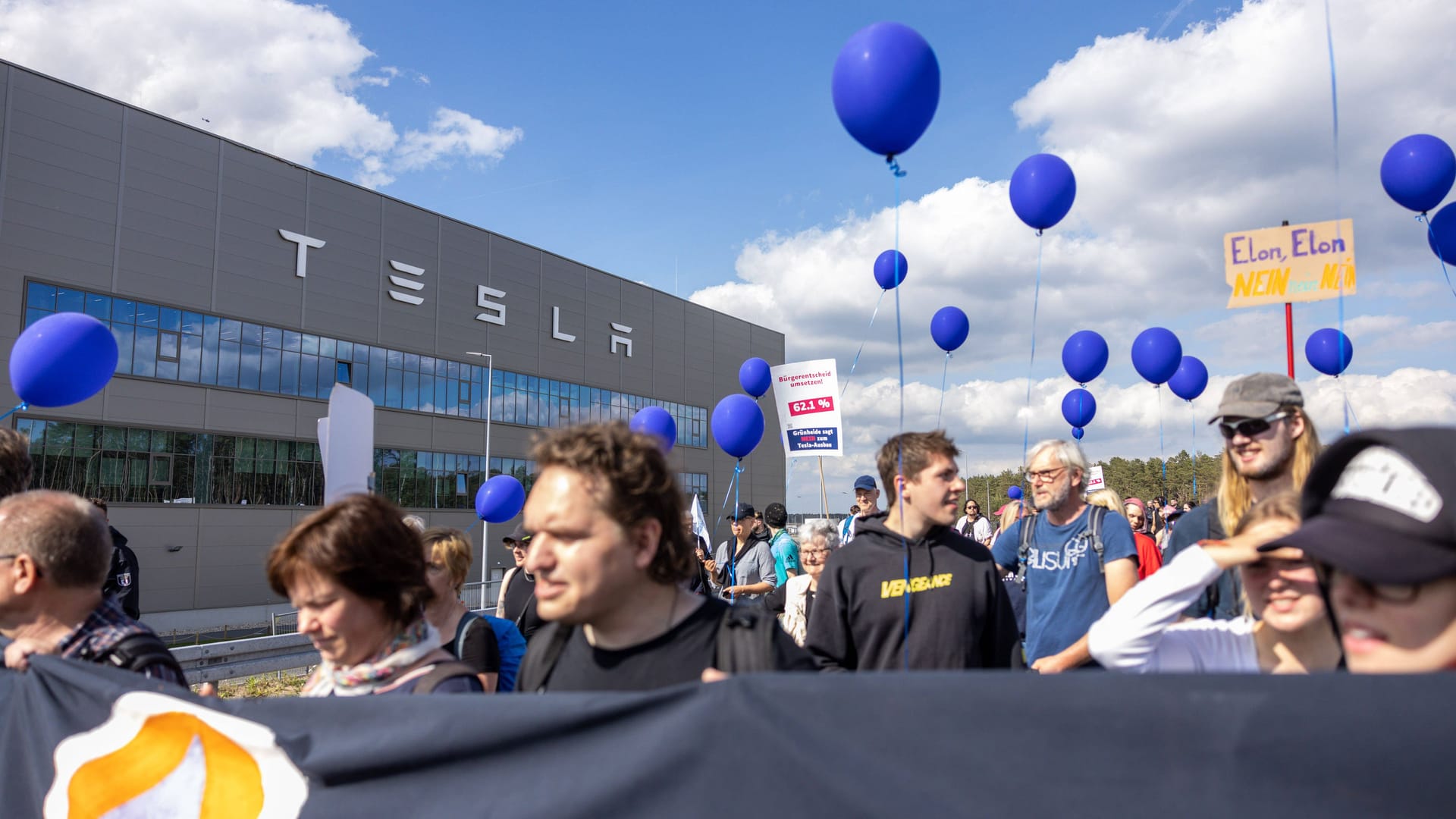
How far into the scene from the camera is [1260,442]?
3.18 meters

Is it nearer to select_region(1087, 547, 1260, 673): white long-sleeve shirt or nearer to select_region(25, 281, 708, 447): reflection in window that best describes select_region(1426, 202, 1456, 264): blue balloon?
select_region(1087, 547, 1260, 673): white long-sleeve shirt

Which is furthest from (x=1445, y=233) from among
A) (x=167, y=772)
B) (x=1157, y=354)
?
(x=167, y=772)

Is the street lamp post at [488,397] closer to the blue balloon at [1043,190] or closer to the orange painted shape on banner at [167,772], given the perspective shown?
the blue balloon at [1043,190]

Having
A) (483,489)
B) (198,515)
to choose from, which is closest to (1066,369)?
(483,489)

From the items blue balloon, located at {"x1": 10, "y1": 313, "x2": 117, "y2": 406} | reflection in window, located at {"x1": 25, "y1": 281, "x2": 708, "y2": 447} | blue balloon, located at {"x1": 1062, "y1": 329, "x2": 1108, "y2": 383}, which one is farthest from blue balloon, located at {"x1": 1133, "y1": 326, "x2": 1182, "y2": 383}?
reflection in window, located at {"x1": 25, "y1": 281, "x2": 708, "y2": 447}

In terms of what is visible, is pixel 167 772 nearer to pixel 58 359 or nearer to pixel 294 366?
pixel 58 359

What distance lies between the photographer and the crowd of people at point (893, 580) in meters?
1.39

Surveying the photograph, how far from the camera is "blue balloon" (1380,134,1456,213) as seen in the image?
7.14m

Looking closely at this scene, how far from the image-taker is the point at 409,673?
2.32m

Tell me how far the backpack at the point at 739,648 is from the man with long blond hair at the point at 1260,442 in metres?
1.88

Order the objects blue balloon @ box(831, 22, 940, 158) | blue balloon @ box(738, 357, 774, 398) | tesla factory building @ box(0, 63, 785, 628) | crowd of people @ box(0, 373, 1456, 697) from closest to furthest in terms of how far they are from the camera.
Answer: crowd of people @ box(0, 373, 1456, 697)
blue balloon @ box(831, 22, 940, 158)
blue balloon @ box(738, 357, 774, 398)
tesla factory building @ box(0, 63, 785, 628)

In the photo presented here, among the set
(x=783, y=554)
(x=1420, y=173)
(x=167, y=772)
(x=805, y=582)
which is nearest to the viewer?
(x=167, y=772)

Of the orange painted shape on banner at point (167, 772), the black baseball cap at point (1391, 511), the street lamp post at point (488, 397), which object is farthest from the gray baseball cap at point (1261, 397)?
the street lamp post at point (488, 397)

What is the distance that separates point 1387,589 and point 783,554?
24.9 ft
